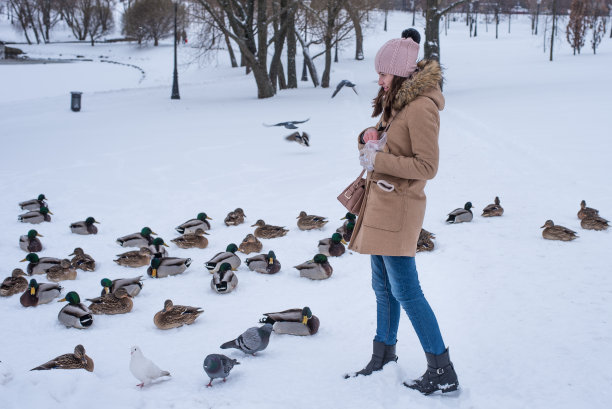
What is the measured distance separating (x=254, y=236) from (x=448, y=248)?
2.53m

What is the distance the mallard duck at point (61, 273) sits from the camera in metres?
6.43

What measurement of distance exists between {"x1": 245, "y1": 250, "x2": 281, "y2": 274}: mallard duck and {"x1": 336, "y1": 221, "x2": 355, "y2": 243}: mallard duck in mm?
1342

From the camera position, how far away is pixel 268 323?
486 cm

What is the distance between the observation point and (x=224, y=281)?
5910mm

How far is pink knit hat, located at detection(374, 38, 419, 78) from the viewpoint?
3191mm

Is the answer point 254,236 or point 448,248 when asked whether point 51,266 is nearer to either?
point 254,236

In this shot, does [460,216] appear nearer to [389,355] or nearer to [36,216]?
[389,355]

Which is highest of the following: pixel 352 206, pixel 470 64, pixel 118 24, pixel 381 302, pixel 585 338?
pixel 118 24

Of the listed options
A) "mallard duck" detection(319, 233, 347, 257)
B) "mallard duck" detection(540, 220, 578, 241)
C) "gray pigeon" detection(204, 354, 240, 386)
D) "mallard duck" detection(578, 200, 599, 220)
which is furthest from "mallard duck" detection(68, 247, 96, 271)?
"mallard duck" detection(578, 200, 599, 220)

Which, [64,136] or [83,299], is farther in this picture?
[64,136]

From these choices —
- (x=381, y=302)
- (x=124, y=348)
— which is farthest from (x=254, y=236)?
(x=381, y=302)

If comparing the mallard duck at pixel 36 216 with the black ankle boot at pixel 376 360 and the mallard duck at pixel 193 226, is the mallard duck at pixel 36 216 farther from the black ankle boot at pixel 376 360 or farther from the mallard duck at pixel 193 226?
the black ankle boot at pixel 376 360

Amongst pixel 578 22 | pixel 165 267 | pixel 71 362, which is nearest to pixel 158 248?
pixel 165 267

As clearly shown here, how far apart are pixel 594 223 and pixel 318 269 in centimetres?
369
